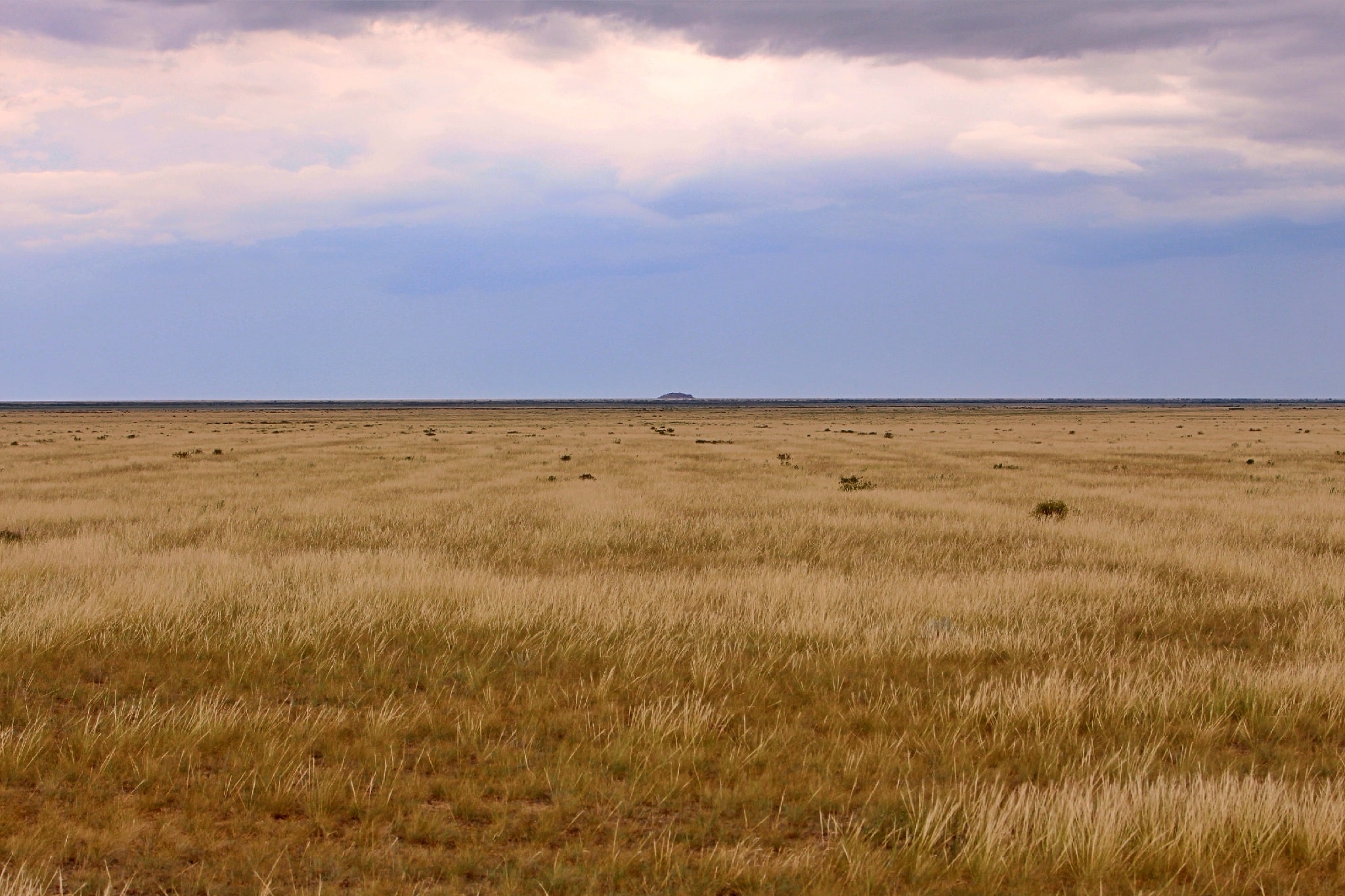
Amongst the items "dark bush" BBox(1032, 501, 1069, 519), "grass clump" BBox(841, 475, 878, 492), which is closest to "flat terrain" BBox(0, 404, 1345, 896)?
"dark bush" BBox(1032, 501, 1069, 519)

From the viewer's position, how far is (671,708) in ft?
24.2

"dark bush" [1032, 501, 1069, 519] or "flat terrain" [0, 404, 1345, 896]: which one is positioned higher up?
"dark bush" [1032, 501, 1069, 519]

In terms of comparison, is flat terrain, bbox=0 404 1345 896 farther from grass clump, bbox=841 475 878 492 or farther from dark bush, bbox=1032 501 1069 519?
grass clump, bbox=841 475 878 492

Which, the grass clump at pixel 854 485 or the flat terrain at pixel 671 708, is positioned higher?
the grass clump at pixel 854 485

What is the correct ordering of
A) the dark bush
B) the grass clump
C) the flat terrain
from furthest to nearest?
the grass clump < the dark bush < the flat terrain

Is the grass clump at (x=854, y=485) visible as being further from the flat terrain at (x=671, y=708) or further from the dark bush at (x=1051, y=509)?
the flat terrain at (x=671, y=708)

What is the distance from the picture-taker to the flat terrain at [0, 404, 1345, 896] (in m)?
5.23

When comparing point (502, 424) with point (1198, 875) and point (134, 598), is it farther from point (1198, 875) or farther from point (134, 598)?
point (1198, 875)

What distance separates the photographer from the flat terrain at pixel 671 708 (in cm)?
523

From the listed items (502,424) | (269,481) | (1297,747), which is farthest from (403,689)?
(502,424)

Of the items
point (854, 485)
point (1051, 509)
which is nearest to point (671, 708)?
point (1051, 509)

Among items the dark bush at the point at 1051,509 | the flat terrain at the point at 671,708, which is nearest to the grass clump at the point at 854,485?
the dark bush at the point at 1051,509

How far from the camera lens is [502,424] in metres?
93.6

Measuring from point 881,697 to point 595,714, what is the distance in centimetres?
244
